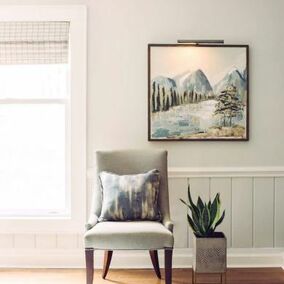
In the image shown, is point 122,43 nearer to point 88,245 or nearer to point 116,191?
point 116,191

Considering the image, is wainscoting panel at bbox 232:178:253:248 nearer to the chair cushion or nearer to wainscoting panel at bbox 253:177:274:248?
wainscoting panel at bbox 253:177:274:248

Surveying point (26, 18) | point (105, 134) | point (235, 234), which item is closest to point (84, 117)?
point (105, 134)

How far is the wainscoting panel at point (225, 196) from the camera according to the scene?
4328mm

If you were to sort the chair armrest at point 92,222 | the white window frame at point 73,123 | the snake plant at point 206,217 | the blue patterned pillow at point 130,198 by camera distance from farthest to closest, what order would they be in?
the white window frame at point 73,123, the snake plant at point 206,217, the blue patterned pillow at point 130,198, the chair armrest at point 92,222

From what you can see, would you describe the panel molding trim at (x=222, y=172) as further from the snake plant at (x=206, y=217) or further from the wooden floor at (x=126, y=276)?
the wooden floor at (x=126, y=276)

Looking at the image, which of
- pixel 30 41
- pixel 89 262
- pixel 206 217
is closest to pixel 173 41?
pixel 30 41

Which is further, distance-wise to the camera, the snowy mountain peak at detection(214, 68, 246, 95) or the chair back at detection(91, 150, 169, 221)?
the snowy mountain peak at detection(214, 68, 246, 95)

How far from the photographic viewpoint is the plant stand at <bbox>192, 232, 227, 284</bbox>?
381cm

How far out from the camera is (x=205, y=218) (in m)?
3.92

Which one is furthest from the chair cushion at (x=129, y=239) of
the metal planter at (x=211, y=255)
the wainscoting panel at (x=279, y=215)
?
the wainscoting panel at (x=279, y=215)

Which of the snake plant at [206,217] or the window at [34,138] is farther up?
the window at [34,138]

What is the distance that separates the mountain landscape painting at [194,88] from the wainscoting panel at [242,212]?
0.45 metres

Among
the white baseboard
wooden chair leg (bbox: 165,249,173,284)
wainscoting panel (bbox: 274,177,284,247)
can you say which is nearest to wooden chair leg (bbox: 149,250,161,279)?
the white baseboard

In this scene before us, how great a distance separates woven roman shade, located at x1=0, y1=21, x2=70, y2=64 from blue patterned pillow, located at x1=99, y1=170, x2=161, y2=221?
1.18 m
